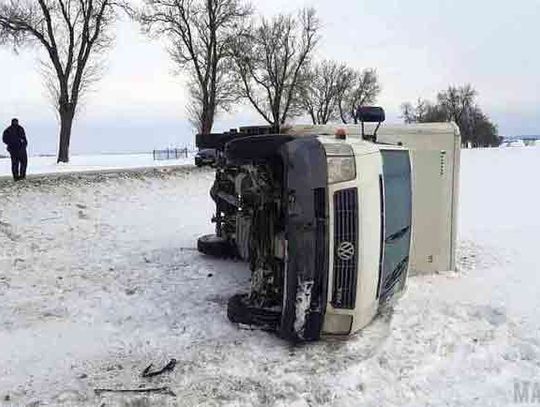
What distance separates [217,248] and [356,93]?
5038cm

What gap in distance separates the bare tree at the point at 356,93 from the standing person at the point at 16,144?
136ft

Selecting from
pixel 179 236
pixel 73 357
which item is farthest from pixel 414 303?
pixel 179 236

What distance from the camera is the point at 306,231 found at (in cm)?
406

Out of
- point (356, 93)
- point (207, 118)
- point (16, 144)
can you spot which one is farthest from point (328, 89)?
point (16, 144)

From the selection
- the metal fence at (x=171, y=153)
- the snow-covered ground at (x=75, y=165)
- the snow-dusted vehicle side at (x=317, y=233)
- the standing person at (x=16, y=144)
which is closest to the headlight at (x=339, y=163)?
the snow-dusted vehicle side at (x=317, y=233)

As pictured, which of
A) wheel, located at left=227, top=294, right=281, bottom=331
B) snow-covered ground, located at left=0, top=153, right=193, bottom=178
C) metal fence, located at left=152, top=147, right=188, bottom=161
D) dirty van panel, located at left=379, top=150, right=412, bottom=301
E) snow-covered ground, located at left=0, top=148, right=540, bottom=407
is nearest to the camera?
snow-covered ground, located at left=0, top=148, right=540, bottom=407

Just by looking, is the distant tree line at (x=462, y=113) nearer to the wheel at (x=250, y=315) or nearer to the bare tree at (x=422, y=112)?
the bare tree at (x=422, y=112)

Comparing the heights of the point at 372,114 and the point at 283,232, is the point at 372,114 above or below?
above

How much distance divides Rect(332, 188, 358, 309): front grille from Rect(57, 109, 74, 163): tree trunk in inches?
1011

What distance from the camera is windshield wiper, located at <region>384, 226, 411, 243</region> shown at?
4.63 m

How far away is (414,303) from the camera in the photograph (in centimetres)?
530

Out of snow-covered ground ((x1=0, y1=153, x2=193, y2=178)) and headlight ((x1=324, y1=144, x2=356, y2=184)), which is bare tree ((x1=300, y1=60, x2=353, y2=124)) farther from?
headlight ((x1=324, y1=144, x2=356, y2=184))

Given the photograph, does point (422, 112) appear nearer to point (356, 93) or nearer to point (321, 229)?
point (356, 93)

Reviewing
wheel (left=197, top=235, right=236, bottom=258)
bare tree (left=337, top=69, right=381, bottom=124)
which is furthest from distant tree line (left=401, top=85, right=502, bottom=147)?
wheel (left=197, top=235, right=236, bottom=258)
